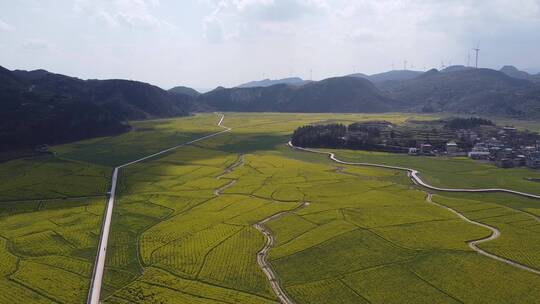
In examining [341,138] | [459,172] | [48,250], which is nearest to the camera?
[48,250]

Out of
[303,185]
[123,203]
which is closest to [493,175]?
[303,185]

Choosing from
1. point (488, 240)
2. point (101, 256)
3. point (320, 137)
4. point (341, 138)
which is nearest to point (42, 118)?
point (320, 137)

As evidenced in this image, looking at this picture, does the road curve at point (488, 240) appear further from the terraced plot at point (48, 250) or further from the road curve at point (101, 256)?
the terraced plot at point (48, 250)

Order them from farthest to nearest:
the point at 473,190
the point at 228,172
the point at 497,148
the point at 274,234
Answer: the point at 497,148
the point at 228,172
the point at 473,190
the point at 274,234

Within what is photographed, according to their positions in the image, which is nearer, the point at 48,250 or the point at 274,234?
the point at 48,250

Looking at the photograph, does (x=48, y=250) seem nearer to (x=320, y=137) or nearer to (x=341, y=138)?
(x=320, y=137)

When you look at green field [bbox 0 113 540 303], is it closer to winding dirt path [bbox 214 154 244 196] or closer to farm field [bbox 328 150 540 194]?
farm field [bbox 328 150 540 194]

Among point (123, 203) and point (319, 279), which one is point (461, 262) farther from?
point (123, 203)

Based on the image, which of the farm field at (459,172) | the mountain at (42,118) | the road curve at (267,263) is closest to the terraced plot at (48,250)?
the road curve at (267,263)
